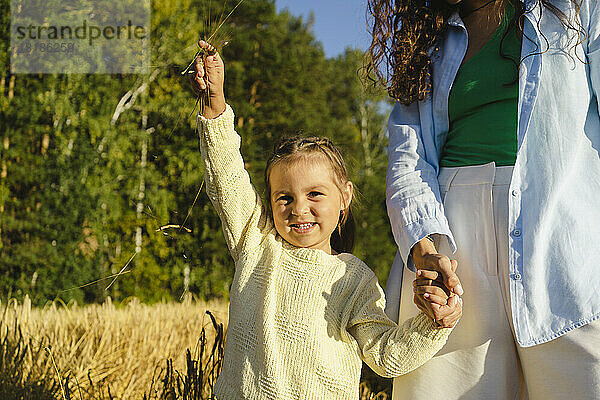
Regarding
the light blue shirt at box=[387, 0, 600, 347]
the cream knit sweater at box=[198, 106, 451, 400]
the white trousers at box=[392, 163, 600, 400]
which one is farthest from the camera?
the cream knit sweater at box=[198, 106, 451, 400]

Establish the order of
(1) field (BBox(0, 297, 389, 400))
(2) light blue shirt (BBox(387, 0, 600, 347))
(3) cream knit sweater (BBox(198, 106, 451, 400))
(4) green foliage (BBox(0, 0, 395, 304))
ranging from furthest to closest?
1. (4) green foliage (BBox(0, 0, 395, 304))
2. (1) field (BBox(0, 297, 389, 400))
3. (3) cream knit sweater (BBox(198, 106, 451, 400))
4. (2) light blue shirt (BBox(387, 0, 600, 347))

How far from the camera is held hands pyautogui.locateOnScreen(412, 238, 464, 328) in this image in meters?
1.63

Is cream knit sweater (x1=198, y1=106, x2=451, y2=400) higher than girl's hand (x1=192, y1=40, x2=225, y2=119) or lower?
lower

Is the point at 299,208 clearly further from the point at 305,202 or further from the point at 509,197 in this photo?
the point at 509,197

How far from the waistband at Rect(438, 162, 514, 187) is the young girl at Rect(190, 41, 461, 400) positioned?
39cm

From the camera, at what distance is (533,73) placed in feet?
5.59

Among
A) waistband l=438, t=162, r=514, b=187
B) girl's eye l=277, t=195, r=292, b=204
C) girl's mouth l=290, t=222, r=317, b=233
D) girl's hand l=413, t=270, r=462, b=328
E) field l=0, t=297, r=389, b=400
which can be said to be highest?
waistband l=438, t=162, r=514, b=187

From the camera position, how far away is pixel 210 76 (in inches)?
75.0

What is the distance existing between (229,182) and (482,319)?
85 centimetres

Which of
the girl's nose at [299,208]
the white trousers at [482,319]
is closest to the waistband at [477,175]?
the white trousers at [482,319]

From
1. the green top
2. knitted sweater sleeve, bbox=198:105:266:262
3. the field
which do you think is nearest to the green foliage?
the field

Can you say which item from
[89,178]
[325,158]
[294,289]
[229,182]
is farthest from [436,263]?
[89,178]

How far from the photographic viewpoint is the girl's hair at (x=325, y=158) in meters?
2.08

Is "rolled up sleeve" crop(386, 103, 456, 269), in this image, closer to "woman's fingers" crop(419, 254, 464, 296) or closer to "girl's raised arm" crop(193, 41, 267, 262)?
"woman's fingers" crop(419, 254, 464, 296)
